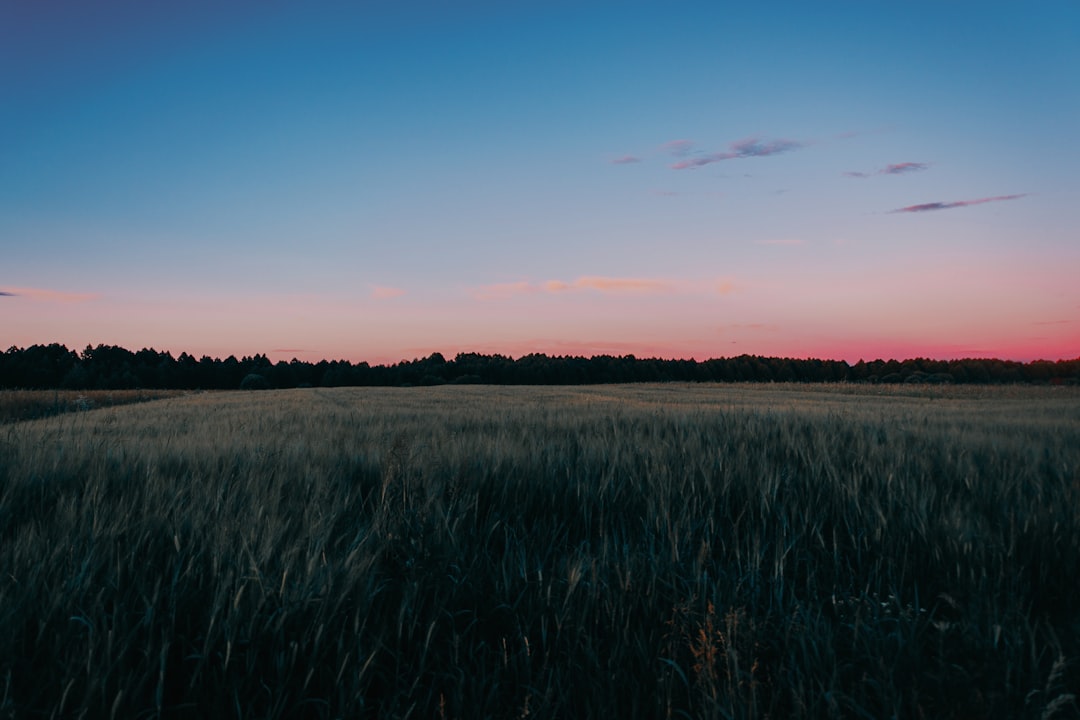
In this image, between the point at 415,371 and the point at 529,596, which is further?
the point at 415,371

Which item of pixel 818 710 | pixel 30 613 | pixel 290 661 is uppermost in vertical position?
pixel 30 613

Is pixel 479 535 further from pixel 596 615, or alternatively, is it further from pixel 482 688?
pixel 482 688

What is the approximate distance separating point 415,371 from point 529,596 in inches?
2509

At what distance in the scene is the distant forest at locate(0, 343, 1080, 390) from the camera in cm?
5691

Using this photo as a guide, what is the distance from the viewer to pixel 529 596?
199 cm

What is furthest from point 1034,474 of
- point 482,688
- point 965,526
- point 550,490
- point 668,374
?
point 668,374

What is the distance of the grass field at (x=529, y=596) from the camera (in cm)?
156

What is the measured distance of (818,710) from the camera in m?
1.53

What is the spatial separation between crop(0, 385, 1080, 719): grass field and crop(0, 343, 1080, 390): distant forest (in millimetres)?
57230

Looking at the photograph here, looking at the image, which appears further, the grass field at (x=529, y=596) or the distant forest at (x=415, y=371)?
the distant forest at (x=415, y=371)

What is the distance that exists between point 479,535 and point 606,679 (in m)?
1.05

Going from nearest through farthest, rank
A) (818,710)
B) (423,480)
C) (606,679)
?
(818,710) → (606,679) → (423,480)

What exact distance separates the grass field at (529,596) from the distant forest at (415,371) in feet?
188

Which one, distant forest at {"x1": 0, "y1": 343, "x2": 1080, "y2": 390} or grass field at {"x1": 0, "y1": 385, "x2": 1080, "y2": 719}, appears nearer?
grass field at {"x1": 0, "y1": 385, "x2": 1080, "y2": 719}
